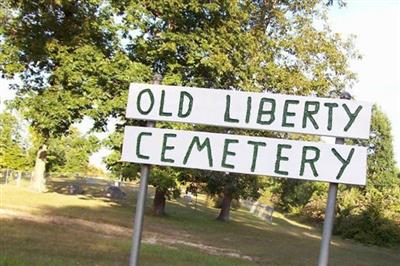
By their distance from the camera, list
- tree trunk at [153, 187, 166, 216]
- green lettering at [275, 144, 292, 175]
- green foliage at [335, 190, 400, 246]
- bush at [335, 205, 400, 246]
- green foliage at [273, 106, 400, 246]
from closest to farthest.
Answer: green lettering at [275, 144, 292, 175] → tree trunk at [153, 187, 166, 216] → bush at [335, 205, 400, 246] → green foliage at [335, 190, 400, 246] → green foliage at [273, 106, 400, 246]

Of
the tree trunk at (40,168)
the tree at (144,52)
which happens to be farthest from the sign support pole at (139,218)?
the tree trunk at (40,168)

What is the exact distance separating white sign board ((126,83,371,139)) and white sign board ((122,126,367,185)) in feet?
0.37

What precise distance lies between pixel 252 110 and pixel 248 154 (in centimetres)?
35

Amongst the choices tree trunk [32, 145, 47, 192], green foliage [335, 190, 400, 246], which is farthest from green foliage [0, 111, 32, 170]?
green foliage [335, 190, 400, 246]

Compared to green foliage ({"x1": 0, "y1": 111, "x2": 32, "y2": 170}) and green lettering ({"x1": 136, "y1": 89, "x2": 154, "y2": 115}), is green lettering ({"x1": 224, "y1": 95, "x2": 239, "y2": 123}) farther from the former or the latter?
green foliage ({"x1": 0, "y1": 111, "x2": 32, "y2": 170})

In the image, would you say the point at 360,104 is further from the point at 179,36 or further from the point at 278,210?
the point at 278,210

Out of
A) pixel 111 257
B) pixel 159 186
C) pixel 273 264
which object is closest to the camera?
pixel 111 257

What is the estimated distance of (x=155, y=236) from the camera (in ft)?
55.6

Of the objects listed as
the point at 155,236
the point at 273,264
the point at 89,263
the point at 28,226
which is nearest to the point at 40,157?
the point at 155,236

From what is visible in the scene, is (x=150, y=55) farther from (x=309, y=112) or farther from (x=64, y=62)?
(x=309, y=112)

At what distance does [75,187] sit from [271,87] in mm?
18348

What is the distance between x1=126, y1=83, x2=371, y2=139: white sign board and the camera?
4.30m

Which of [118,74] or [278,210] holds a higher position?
[118,74]

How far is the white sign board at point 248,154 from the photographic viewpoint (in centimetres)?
426
